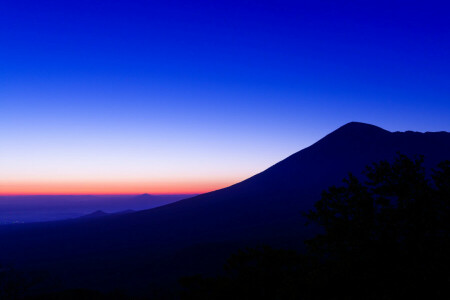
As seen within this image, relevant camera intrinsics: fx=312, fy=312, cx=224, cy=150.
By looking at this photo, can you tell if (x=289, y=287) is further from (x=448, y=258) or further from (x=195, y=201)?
(x=195, y=201)

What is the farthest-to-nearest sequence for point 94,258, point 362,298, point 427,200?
point 94,258, point 427,200, point 362,298

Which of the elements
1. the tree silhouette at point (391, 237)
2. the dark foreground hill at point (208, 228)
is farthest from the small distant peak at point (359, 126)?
the tree silhouette at point (391, 237)

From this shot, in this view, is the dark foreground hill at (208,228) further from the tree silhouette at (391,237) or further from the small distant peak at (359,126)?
the tree silhouette at (391,237)

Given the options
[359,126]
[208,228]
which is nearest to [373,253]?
[208,228]

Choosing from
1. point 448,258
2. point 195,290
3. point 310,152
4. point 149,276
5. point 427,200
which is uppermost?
point 310,152

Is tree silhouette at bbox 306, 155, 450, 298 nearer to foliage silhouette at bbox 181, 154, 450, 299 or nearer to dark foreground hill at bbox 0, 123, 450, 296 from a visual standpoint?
foliage silhouette at bbox 181, 154, 450, 299

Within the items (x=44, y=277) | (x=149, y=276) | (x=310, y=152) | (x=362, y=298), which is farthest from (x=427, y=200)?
(x=310, y=152)
